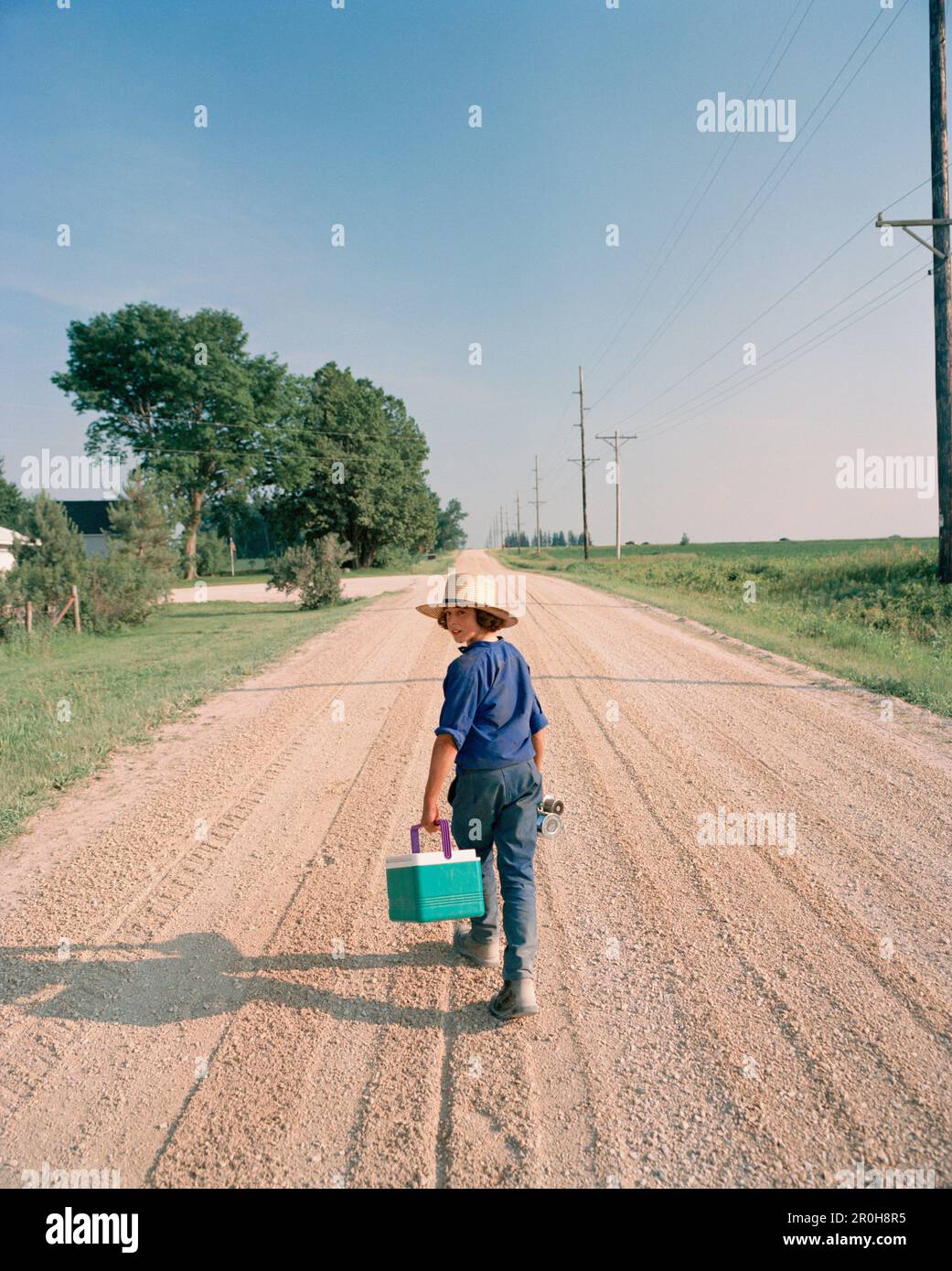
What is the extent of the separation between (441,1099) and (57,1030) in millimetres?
1713

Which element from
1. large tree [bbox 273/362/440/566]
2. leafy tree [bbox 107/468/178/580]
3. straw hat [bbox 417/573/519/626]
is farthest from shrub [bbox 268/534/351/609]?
large tree [bbox 273/362/440/566]

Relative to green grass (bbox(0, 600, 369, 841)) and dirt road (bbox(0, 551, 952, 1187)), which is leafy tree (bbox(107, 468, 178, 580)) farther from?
dirt road (bbox(0, 551, 952, 1187))

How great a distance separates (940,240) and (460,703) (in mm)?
17730

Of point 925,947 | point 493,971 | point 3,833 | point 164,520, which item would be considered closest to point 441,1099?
point 493,971

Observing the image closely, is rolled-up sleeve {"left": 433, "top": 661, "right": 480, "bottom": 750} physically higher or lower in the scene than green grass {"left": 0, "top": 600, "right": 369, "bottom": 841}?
higher

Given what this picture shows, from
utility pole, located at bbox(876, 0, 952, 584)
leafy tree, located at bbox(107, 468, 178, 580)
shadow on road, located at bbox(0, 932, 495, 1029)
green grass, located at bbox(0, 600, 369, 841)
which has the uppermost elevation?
utility pole, located at bbox(876, 0, 952, 584)

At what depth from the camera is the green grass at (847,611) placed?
1095 centimetres

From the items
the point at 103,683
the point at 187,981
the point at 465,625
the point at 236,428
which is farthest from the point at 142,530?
the point at 236,428

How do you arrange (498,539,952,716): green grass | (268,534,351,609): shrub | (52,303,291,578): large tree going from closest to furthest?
1. (498,539,952,716): green grass
2. (268,534,351,609): shrub
3. (52,303,291,578): large tree

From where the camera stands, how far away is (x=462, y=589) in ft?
10.9

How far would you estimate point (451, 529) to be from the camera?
135625 millimetres

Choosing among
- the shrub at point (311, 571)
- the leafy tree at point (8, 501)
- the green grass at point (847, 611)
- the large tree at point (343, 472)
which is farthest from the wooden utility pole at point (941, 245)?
the leafy tree at point (8, 501)

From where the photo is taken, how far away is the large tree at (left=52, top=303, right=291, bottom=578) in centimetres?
4991

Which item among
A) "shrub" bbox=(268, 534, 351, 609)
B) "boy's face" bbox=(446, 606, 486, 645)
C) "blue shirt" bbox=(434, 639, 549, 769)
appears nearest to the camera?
"blue shirt" bbox=(434, 639, 549, 769)
